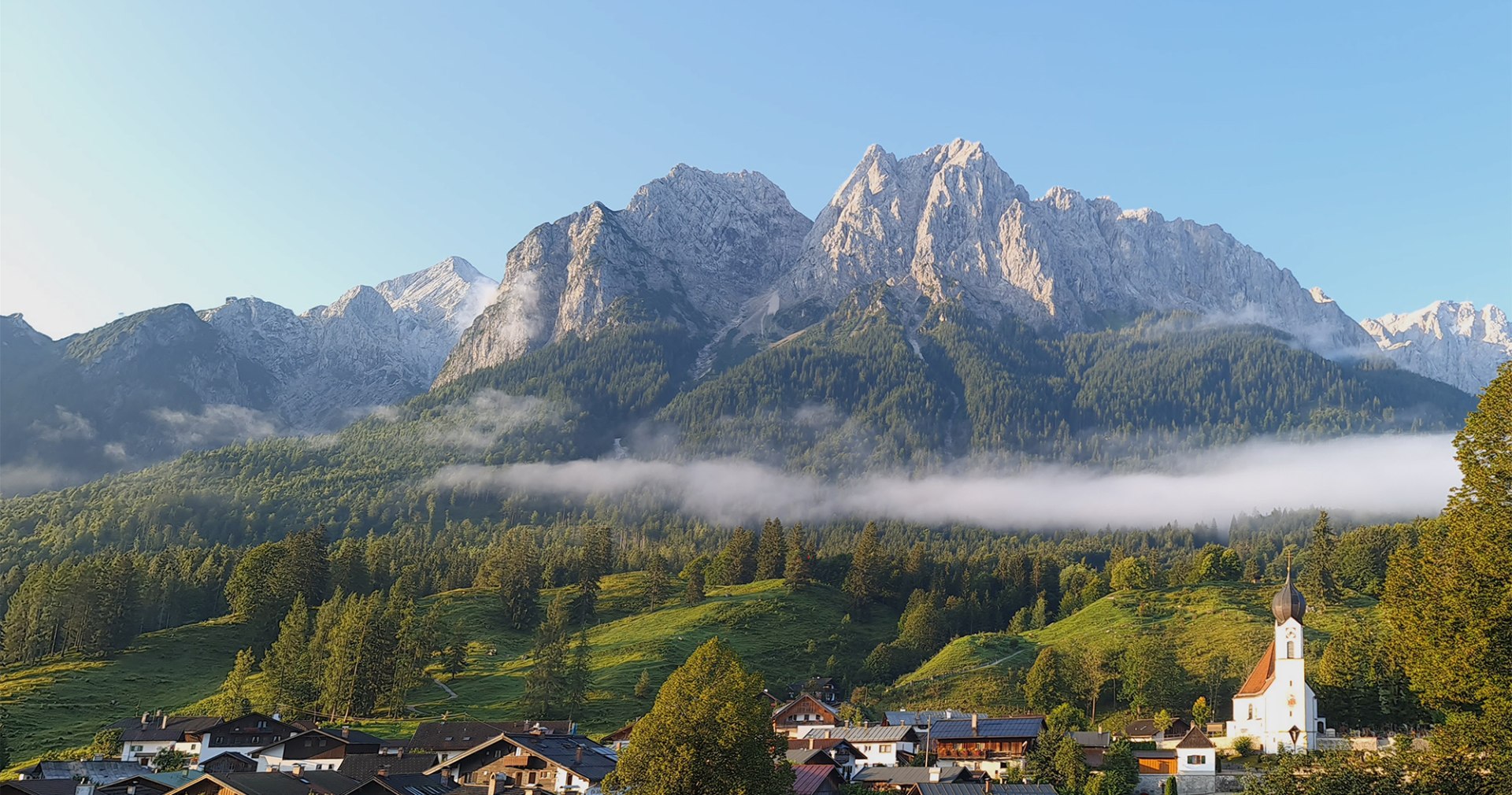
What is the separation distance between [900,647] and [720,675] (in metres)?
102

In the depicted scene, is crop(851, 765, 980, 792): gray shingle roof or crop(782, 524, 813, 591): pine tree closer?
crop(851, 765, 980, 792): gray shingle roof

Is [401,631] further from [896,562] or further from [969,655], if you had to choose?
[896,562]

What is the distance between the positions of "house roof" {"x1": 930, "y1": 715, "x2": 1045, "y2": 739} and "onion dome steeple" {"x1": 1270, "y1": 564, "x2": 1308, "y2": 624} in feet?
77.9

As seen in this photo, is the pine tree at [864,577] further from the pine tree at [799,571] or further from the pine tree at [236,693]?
the pine tree at [236,693]

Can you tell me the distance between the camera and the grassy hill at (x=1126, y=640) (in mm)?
137125

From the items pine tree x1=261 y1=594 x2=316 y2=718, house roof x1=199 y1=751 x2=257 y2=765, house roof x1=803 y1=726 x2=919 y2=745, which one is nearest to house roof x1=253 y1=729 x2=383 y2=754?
house roof x1=199 y1=751 x2=257 y2=765

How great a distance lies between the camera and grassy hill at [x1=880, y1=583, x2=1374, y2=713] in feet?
450

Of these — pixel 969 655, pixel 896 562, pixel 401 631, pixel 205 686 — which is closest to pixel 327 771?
pixel 401 631

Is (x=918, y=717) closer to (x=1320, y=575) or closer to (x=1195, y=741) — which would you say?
(x=1195, y=741)

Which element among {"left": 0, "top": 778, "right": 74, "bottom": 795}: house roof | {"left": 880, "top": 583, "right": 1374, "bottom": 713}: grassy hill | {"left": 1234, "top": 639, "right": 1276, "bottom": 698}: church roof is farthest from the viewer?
{"left": 880, "top": 583, "right": 1374, "bottom": 713}: grassy hill

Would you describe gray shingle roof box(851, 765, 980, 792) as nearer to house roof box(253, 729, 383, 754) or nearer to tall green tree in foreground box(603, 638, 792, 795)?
tall green tree in foreground box(603, 638, 792, 795)

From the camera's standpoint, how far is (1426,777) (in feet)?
143

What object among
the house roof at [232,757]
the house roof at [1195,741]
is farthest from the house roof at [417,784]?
the house roof at [1195,741]

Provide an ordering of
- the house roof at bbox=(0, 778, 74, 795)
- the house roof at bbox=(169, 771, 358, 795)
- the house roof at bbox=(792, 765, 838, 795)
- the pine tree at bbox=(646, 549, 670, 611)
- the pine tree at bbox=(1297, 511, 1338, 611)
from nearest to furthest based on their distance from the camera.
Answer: the house roof at bbox=(0, 778, 74, 795) < the house roof at bbox=(169, 771, 358, 795) < the house roof at bbox=(792, 765, 838, 795) < the pine tree at bbox=(1297, 511, 1338, 611) < the pine tree at bbox=(646, 549, 670, 611)
